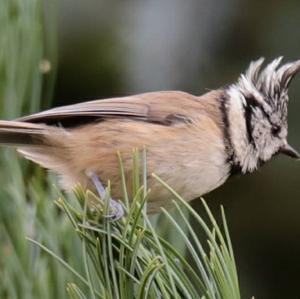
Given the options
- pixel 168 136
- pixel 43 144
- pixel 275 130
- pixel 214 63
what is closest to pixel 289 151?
pixel 275 130

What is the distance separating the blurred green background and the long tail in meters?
0.87

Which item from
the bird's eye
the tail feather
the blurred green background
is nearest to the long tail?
the tail feather

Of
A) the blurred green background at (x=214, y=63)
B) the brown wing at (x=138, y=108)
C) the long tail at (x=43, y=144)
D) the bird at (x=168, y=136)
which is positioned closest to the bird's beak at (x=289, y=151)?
the bird at (x=168, y=136)

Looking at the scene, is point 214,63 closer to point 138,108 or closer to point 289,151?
point 289,151

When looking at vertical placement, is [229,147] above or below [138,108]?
below

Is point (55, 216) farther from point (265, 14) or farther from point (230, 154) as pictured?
point (265, 14)

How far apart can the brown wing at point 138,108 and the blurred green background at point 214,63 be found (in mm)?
736

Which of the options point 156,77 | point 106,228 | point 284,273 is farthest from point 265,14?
point 106,228

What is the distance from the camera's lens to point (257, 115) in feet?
9.65

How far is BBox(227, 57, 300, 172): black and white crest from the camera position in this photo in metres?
2.80

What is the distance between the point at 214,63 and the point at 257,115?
103 cm

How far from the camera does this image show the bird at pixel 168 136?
2.60 meters

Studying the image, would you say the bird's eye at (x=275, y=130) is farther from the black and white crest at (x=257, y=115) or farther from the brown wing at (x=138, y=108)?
the brown wing at (x=138, y=108)

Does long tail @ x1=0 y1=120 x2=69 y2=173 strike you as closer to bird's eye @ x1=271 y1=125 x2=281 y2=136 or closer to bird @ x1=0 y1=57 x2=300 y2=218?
bird @ x1=0 y1=57 x2=300 y2=218
